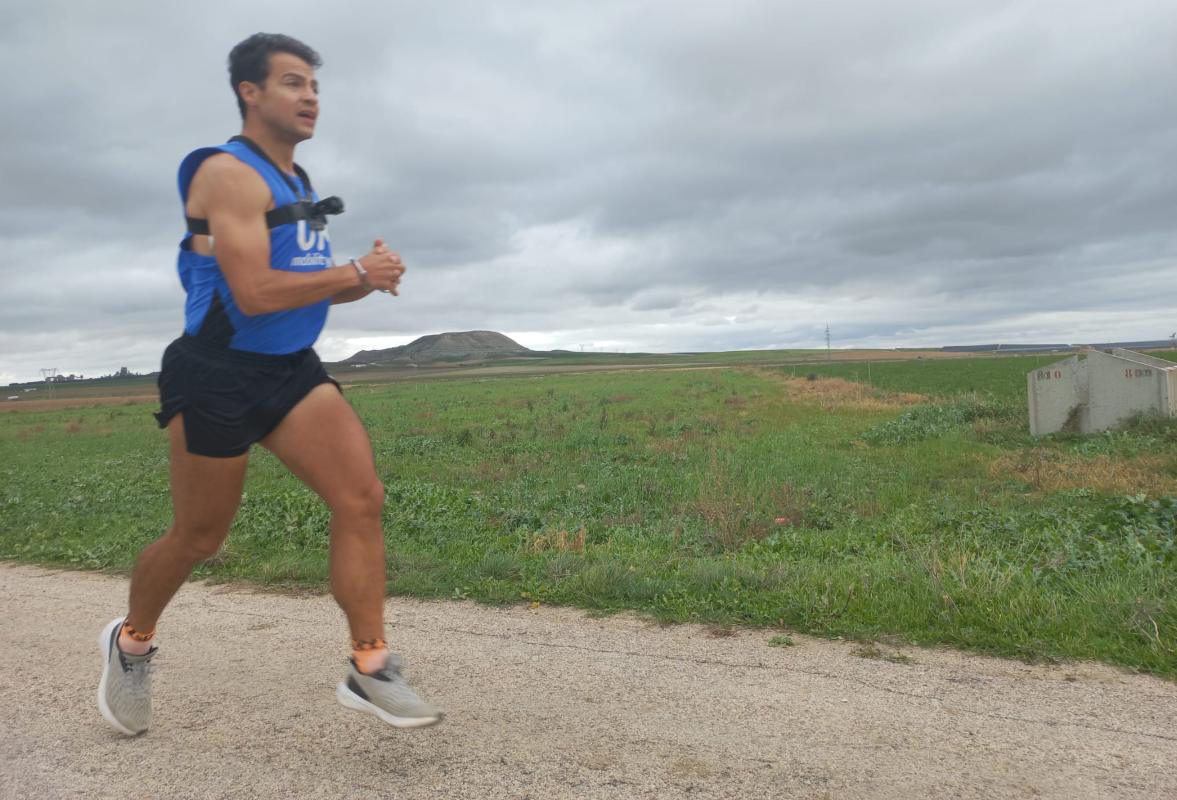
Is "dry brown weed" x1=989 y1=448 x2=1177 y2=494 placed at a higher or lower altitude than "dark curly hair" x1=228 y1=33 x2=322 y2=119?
lower

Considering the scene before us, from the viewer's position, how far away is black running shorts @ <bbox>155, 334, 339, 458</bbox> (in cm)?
239

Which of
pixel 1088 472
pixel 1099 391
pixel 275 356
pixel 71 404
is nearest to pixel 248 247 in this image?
pixel 275 356

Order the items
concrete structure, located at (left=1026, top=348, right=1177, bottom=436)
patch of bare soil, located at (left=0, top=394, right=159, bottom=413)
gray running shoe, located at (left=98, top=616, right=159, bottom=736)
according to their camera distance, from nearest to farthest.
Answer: gray running shoe, located at (left=98, top=616, right=159, bottom=736) → concrete structure, located at (left=1026, top=348, right=1177, bottom=436) → patch of bare soil, located at (left=0, top=394, right=159, bottom=413)

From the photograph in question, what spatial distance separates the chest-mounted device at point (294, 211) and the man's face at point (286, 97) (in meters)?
0.10

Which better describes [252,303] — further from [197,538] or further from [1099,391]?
[1099,391]

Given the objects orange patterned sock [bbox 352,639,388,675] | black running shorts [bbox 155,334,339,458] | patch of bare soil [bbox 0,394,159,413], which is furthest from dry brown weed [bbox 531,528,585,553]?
patch of bare soil [bbox 0,394,159,413]

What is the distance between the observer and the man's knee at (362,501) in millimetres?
2455

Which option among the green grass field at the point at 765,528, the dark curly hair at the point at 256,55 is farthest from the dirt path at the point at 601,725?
the dark curly hair at the point at 256,55

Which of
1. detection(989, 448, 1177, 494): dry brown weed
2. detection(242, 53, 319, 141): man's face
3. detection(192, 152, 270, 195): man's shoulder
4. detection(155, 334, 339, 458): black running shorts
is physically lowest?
detection(989, 448, 1177, 494): dry brown weed

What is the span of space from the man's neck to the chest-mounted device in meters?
0.02

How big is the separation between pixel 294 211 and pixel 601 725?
1.88 metres

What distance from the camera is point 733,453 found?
12.4 metres

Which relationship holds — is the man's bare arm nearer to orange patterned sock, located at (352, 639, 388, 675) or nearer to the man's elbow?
the man's elbow

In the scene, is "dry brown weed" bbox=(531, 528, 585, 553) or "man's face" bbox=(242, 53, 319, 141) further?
"dry brown weed" bbox=(531, 528, 585, 553)
